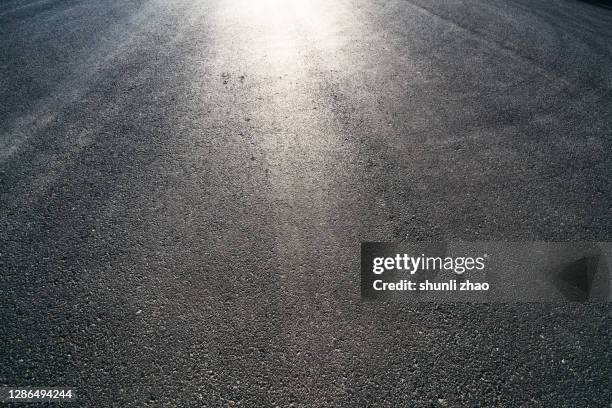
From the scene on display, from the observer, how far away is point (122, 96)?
595 centimetres

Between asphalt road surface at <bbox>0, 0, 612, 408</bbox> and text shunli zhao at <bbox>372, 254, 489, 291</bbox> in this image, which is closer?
asphalt road surface at <bbox>0, 0, 612, 408</bbox>

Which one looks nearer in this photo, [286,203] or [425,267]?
[425,267]

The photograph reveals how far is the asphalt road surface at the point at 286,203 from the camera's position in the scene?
2893 mm

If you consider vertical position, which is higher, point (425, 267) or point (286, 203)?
point (286, 203)

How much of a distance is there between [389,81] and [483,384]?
16.6 ft

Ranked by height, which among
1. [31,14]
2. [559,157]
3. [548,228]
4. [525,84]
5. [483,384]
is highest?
[31,14]

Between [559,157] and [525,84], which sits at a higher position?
[525,84]

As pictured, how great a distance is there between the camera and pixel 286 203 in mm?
4242

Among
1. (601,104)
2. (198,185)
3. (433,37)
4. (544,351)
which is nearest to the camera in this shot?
(544,351)

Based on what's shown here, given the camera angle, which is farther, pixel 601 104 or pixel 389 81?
pixel 389 81

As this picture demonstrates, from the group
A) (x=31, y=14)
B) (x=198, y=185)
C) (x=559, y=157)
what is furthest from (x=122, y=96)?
(x=559, y=157)

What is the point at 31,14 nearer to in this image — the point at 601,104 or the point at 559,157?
the point at 559,157

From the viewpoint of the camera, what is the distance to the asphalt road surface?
2893 millimetres

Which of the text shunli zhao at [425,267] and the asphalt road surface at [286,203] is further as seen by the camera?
the text shunli zhao at [425,267]
